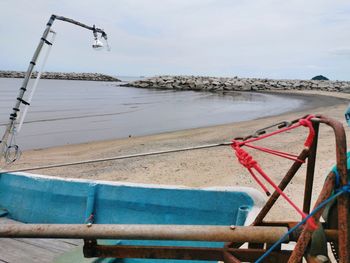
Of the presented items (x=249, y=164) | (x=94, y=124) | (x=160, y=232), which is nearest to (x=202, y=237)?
(x=160, y=232)

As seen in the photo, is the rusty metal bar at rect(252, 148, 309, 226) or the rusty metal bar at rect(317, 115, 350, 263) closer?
the rusty metal bar at rect(317, 115, 350, 263)

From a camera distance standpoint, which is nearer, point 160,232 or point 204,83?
point 160,232

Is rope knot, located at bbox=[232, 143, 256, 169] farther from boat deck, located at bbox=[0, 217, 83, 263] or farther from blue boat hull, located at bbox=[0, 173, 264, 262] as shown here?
boat deck, located at bbox=[0, 217, 83, 263]

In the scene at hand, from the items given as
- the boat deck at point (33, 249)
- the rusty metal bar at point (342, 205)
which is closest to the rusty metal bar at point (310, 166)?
the rusty metal bar at point (342, 205)

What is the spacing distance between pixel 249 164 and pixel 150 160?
7.31 meters

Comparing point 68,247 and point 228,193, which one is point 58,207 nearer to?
point 68,247

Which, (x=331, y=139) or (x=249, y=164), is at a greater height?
(x=249, y=164)

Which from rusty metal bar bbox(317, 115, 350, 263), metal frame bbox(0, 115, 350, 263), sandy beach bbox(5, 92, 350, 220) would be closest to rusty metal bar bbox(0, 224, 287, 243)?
metal frame bbox(0, 115, 350, 263)

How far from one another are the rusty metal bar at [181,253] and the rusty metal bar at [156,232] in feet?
0.90

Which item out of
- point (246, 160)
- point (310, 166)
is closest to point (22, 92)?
point (246, 160)

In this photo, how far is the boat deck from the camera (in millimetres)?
3305

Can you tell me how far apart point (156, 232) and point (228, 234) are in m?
0.40

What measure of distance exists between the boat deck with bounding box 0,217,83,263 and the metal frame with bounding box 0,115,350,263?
58.3 inches

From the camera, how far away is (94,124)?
59.1ft
